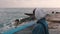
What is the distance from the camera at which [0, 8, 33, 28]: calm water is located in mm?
2008

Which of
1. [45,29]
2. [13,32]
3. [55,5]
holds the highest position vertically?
[55,5]

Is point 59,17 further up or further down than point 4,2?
further down

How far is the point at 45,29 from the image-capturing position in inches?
58.8

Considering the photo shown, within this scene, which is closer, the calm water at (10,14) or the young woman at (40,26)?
the young woman at (40,26)

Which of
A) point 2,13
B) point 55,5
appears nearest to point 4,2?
point 2,13

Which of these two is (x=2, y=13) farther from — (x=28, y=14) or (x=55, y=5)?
(x=55, y=5)

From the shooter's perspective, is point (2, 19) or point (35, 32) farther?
→ point (2, 19)

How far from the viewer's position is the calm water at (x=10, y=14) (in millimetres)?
2008

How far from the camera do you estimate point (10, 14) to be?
6.75 ft

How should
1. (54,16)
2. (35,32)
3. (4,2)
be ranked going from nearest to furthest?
(35,32), (54,16), (4,2)

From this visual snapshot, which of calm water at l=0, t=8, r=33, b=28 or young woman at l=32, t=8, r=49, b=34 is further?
calm water at l=0, t=8, r=33, b=28

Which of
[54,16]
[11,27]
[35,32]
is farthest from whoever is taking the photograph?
[54,16]

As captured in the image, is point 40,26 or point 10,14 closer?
point 40,26

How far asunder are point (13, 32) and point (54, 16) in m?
0.77
